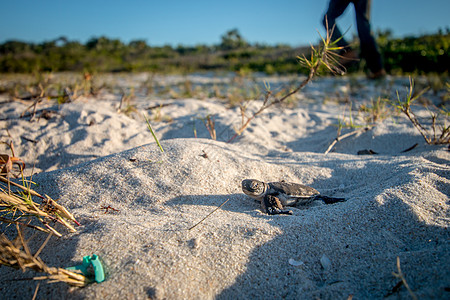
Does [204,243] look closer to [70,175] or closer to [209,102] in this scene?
[70,175]

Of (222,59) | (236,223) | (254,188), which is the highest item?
(222,59)

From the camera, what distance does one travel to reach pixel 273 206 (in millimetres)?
1622

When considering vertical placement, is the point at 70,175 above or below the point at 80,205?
above

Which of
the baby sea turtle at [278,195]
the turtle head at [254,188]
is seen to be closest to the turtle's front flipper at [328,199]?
the baby sea turtle at [278,195]

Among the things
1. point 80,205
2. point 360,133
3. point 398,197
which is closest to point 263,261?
point 398,197

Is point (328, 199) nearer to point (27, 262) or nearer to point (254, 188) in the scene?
point (254, 188)

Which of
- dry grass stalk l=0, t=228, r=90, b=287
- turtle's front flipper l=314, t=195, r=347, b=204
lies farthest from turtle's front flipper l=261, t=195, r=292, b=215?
dry grass stalk l=0, t=228, r=90, b=287

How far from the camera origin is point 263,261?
121 cm

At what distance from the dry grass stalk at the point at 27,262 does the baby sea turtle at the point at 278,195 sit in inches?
39.9

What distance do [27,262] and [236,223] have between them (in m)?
0.93

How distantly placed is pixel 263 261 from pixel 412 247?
73 centimetres

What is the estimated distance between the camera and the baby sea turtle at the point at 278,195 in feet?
5.32

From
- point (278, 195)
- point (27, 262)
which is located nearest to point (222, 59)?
point (278, 195)

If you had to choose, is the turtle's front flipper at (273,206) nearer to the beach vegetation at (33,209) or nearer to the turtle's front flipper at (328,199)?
the turtle's front flipper at (328,199)
